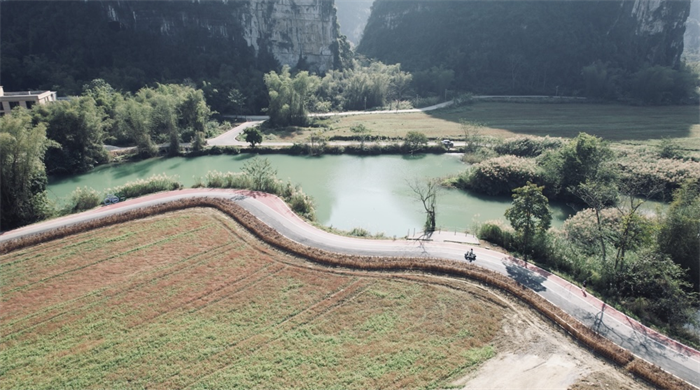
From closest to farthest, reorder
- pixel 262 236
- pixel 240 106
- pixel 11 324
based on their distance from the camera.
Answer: pixel 11 324 < pixel 262 236 < pixel 240 106

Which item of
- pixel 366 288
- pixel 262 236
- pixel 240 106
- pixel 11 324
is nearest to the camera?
pixel 11 324

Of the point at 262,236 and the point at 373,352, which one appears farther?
the point at 262,236

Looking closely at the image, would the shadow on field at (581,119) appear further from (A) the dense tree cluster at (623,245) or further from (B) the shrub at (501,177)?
(A) the dense tree cluster at (623,245)

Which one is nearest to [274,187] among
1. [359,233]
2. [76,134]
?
[359,233]

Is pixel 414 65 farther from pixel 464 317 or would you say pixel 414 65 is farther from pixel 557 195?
pixel 464 317

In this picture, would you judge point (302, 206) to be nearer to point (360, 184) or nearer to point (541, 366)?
point (360, 184)

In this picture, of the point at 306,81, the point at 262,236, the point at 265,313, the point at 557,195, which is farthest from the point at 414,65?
the point at 265,313

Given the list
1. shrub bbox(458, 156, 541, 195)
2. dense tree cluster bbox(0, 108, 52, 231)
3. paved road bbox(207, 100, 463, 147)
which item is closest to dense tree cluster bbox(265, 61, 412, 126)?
paved road bbox(207, 100, 463, 147)

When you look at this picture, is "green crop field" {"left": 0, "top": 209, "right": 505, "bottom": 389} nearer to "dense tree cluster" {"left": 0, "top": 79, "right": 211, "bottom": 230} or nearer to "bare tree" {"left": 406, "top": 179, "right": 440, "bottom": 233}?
"dense tree cluster" {"left": 0, "top": 79, "right": 211, "bottom": 230}
